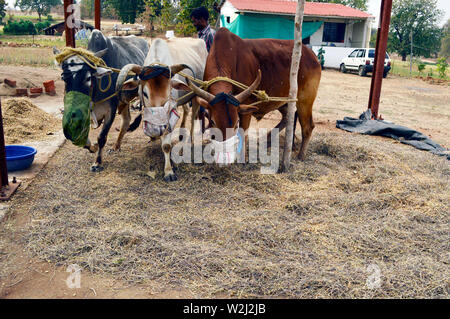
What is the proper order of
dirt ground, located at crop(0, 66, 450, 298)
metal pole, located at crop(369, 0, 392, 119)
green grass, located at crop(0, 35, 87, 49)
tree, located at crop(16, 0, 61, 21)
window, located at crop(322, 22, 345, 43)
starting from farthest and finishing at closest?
tree, located at crop(16, 0, 61, 21)
green grass, located at crop(0, 35, 87, 49)
window, located at crop(322, 22, 345, 43)
metal pole, located at crop(369, 0, 392, 119)
dirt ground, located at crop(0, 66, 450, 298)

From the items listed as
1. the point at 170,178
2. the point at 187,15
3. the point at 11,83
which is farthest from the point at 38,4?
the point at 170,178

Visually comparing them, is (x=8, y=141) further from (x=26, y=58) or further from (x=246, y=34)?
(x=246, y=34)

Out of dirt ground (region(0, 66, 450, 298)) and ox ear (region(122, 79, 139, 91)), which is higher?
ox ear (region(122, 79, 139, 91))

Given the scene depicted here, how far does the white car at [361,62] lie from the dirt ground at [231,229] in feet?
52.3

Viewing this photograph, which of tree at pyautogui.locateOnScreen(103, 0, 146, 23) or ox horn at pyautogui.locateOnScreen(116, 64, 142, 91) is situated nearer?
ox horn at pyautogui.locateOnScreen(116, 64, 142, 91)

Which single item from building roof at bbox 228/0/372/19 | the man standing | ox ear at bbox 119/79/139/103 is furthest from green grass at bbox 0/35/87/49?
ox ear at bbox 119/79/139/103

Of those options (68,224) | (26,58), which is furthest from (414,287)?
(26,58)

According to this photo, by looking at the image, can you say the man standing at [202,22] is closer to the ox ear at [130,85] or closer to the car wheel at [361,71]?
the ox ear at [130,85]

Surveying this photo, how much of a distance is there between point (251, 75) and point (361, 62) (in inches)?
693

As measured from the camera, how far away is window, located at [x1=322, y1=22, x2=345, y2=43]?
25.0 m

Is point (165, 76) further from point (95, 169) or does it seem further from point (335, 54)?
point (335, 54)

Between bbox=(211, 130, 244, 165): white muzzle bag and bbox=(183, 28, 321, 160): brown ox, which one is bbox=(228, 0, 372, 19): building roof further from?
bbox=(211, 130, 244, 165): white muzzle bag

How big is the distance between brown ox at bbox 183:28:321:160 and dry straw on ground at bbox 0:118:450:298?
2.74ft
